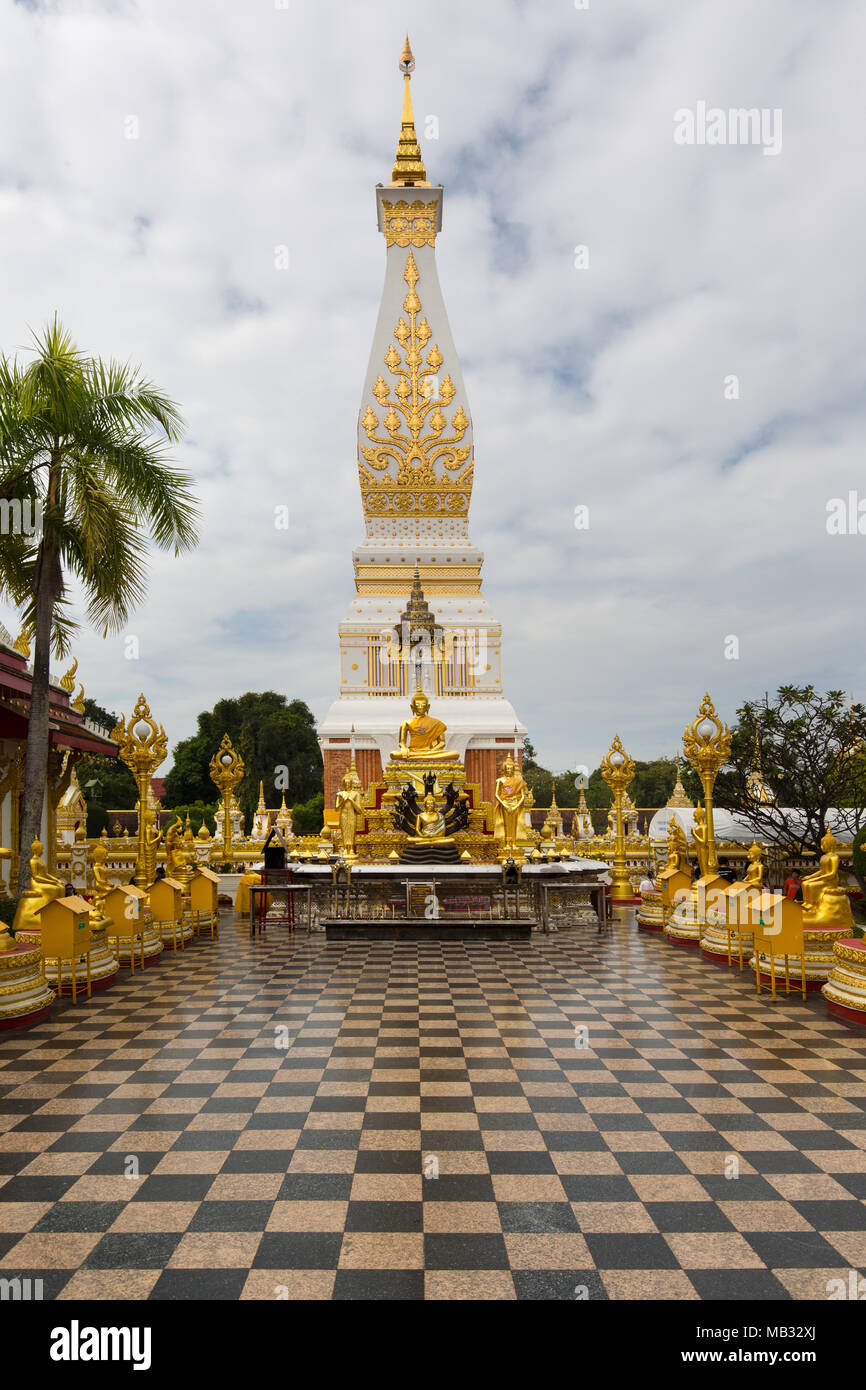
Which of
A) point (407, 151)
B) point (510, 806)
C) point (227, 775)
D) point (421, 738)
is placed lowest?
point (510, 806)

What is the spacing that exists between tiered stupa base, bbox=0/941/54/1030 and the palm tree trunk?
1.89 metres

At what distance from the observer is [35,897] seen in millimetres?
9352

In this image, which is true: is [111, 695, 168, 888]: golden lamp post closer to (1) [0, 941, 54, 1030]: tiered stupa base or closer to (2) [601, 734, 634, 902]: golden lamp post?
(1) [0, 941, 54, 1030]: tiered stupa base

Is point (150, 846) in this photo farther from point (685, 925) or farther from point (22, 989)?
point (685, 925)

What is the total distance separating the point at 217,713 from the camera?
45344 mm

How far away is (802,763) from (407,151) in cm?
2364

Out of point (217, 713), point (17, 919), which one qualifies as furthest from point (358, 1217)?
point (217, 713)

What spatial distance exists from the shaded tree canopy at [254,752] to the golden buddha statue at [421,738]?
61.6 ft

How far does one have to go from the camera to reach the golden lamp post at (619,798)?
17.4 metres

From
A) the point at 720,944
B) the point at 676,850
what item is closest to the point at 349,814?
the point at 676,850

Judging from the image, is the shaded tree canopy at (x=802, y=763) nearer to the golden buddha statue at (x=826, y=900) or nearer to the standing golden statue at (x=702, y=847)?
the standing golden statue at (x=702, y=847)
